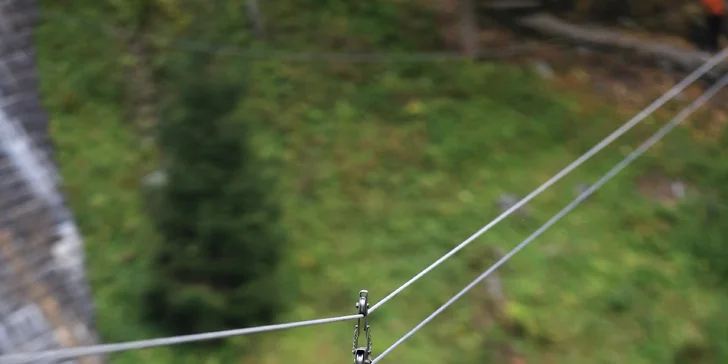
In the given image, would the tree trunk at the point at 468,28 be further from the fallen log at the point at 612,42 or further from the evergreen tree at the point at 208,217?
the evergreen tree at the point at 208,217

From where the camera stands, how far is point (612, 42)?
23.9 feet

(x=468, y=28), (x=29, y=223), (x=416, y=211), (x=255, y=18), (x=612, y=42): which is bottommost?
(x=416, y=211)

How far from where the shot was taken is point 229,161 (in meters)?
4.02

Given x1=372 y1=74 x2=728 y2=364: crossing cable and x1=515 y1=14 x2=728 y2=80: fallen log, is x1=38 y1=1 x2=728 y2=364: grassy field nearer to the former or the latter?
x1=515 y1=14 x2=728 y2=80: fallen log

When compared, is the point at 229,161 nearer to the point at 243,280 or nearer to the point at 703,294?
the point at 243,280

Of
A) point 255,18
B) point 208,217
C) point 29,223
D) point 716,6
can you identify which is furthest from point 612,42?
point 29,223

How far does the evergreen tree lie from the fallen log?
4.78 metres

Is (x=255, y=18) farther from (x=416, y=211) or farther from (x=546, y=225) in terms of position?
(x=546, y=225)

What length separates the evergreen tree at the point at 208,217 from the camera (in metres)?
3.91

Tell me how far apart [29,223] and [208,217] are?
97 centimetres

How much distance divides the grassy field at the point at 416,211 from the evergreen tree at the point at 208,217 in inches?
12.9

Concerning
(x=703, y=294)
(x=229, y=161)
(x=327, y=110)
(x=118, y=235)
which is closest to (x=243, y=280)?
(x=229, y=161)

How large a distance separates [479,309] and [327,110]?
2640 millimetres

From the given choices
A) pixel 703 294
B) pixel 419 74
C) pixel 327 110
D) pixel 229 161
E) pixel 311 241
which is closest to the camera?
pixel 229 161
